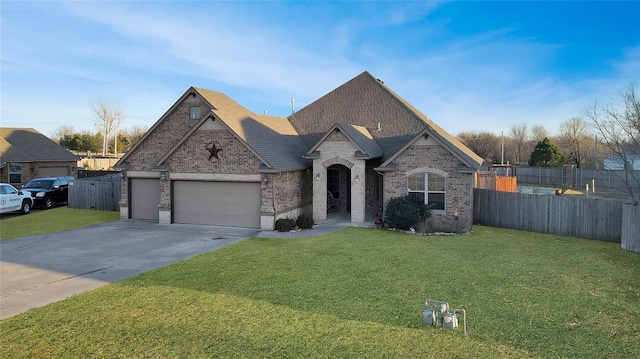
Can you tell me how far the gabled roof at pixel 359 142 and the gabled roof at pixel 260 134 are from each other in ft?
4.81

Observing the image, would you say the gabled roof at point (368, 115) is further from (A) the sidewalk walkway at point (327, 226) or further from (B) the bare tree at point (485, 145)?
(B) the bare tree at point (485, 145)

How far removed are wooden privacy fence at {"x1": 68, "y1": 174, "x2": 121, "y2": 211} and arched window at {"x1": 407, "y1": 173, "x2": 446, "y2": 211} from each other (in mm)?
17826

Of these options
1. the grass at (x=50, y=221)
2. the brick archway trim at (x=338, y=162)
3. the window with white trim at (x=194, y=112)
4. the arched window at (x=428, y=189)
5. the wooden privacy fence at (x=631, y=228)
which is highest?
the window with white trim at (x=194, y=112)

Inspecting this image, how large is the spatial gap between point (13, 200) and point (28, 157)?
411 inches

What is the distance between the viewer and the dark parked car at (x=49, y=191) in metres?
26.2

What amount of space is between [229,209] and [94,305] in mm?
10500

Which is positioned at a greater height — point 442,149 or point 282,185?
point 442,149

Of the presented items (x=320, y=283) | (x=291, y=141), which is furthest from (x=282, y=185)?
(x=320, y=283)

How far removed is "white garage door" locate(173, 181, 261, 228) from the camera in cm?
1895

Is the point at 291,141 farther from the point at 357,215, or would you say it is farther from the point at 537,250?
the point at 537,250

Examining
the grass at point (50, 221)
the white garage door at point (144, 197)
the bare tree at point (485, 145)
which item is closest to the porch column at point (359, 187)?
the white garage door at point (144, 197)

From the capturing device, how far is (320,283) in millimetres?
10242

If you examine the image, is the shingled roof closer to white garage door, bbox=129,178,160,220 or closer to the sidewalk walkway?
white garage door, bbox=129,178,160,220

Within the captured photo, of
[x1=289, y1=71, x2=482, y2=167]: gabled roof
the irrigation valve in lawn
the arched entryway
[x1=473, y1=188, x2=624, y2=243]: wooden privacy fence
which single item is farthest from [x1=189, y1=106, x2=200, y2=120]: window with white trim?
the irrigation valve in lawn
